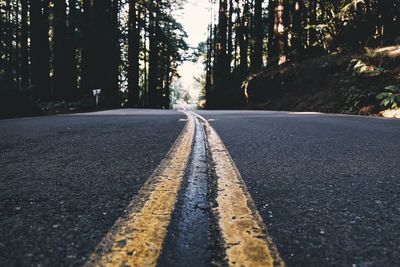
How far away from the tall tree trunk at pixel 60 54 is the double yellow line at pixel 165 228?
Answer: 16.9 metres

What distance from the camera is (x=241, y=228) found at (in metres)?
1.49

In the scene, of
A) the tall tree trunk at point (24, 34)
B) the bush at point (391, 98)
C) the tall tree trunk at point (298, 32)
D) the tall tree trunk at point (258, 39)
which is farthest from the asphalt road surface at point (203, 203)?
the tall tree trunk at point (258, 39)

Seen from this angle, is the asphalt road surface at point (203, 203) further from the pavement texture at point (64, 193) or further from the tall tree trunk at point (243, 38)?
the tall tree trunk at point (243, 38)

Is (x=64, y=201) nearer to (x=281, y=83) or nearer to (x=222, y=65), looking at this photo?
(x=281, y=83)

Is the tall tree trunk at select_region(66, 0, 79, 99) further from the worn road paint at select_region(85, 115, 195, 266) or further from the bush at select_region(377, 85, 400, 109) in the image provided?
the worn road paint at select_region(85, 115, 195, 266)

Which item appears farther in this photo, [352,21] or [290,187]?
[352,21]

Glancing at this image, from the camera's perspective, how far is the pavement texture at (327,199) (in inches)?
52.5

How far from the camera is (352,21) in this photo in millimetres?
17969

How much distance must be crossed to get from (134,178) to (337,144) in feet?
8.87

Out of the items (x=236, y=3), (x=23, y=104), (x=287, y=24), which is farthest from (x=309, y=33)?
(x=236, y=3)

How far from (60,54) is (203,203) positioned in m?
18.5

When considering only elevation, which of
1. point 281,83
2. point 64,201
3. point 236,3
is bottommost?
point 64,201

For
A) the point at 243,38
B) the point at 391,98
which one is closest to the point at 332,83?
the point at 391,98

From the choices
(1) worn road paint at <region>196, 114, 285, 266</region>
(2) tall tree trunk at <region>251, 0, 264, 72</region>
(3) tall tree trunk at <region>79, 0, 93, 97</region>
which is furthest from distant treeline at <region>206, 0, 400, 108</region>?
(1) worn road paint at <region>196, 114, 285, 266</region>
